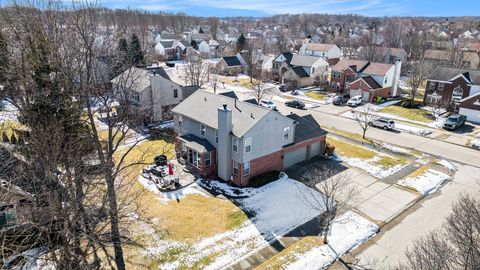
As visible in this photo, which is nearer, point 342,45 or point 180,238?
point 180,238

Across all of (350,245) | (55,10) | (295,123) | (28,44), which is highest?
(55,10)

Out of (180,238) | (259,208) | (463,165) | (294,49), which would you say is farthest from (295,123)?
(294,49)

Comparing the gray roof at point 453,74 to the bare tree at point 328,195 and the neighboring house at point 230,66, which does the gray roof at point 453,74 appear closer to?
the bare tree at point 328,195

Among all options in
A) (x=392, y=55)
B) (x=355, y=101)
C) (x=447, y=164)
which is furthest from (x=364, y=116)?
(x=392, y=55)

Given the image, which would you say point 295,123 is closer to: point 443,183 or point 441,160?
point 443,183

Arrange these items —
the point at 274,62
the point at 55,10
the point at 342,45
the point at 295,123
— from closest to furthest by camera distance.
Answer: the point at 55,10, the point at 295,123, the point at 274,62, the point at 342,45

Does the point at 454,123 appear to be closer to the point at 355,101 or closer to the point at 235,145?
the point at 355,101

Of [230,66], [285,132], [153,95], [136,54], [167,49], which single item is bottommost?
[285,132]
